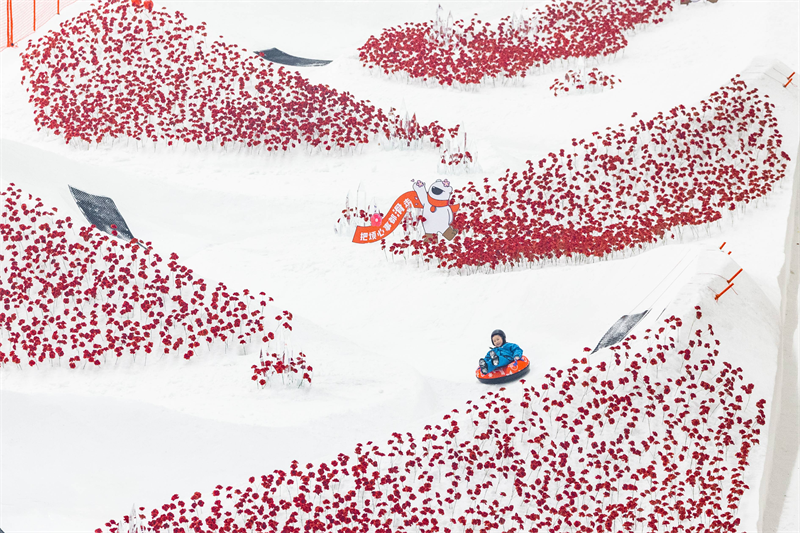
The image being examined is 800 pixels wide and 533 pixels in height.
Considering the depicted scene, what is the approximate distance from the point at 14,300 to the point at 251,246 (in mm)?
4633

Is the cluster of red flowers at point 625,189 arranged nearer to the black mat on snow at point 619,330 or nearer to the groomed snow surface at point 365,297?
the groomed snow surface at point 365,297

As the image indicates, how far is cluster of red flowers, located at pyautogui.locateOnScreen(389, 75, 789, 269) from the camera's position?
14875 millimetres

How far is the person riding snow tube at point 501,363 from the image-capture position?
38.2ft

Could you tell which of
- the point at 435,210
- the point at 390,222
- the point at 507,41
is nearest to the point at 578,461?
the point at 435,210

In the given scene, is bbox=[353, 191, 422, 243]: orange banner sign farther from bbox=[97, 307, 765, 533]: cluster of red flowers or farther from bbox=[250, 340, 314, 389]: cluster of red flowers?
bbox=[97, 307, 765, 533]: cluster of red flowers

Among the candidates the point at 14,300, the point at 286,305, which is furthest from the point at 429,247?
the point at 14,300

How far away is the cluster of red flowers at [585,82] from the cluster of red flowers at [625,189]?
259 centimetres

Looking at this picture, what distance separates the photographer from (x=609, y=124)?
18312 millimetres

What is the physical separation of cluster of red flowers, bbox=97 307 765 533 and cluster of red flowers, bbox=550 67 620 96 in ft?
32.7

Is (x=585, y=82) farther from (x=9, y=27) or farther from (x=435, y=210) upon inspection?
(x=9, y=27)

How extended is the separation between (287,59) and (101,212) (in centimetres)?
937

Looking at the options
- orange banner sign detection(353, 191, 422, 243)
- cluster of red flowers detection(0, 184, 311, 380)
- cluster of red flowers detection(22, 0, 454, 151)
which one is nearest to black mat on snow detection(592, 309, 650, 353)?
cluster of red flowers detection(0, 184, 311, 380)

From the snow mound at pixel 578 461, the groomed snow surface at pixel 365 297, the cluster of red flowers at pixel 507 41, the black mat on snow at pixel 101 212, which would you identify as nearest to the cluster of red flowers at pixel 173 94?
the groomed snow surface at pixel 365 297

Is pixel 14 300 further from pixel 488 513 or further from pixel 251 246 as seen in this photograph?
pixel 488 513
